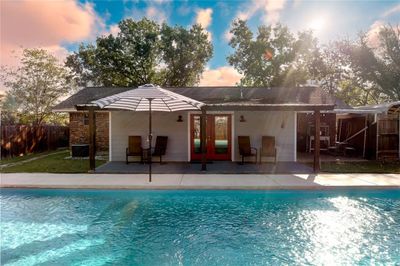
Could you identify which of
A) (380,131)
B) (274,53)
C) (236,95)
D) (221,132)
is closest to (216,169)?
(221,132)

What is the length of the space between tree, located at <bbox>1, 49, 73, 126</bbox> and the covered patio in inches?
677

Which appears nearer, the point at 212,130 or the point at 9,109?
the point at 212,130

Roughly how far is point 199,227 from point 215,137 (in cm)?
711

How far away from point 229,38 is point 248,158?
20212 millimetres

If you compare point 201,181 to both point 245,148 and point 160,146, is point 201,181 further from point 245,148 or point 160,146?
point 160,146

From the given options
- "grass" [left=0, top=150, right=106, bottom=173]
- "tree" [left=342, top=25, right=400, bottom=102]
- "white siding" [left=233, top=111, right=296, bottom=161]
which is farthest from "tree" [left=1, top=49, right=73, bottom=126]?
"tree" [left=342, top=25, right=400, bottom=102]

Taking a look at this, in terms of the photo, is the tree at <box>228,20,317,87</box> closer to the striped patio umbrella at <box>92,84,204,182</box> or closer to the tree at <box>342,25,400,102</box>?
the tree at <box>342,25,400,102</box>

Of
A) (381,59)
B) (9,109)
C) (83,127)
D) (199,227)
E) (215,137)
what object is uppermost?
(381,59)

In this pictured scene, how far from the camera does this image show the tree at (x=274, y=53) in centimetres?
2736

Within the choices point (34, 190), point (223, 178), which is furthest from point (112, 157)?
point (223, 178)

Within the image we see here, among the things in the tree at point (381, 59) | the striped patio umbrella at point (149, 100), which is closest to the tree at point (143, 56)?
the tree at point (381, 59)

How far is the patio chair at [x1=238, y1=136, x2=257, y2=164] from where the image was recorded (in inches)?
442

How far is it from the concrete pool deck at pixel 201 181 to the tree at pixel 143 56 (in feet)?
66.9

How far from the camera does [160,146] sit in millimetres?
11750
